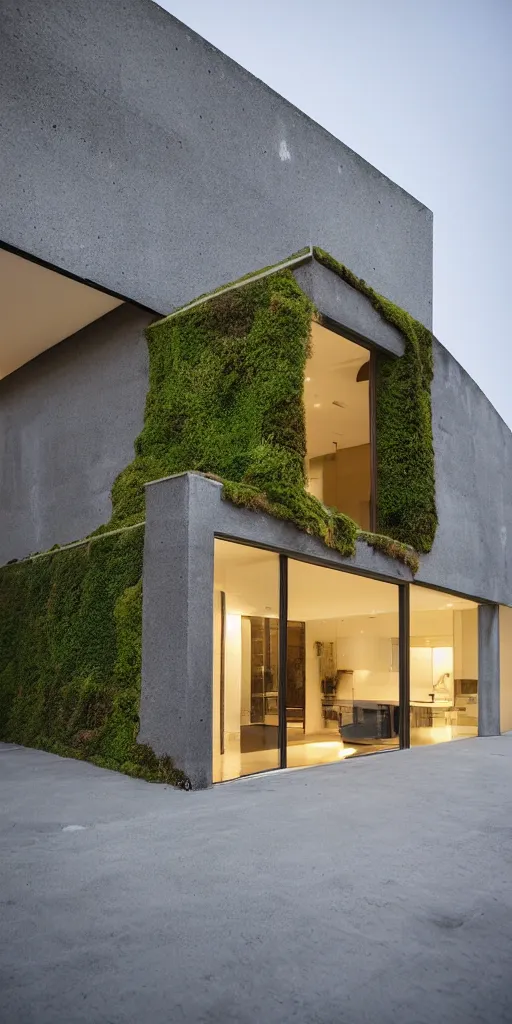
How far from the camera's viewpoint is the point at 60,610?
39.4ft

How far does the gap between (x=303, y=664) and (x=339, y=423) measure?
4775mm

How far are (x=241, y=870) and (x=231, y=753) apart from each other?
164 inches

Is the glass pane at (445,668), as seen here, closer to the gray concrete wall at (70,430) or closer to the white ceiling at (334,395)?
the white ceiling at (334,395)

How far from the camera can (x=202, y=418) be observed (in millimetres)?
11266

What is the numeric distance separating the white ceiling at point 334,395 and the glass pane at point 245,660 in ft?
9.89

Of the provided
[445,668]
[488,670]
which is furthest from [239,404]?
[445,668]

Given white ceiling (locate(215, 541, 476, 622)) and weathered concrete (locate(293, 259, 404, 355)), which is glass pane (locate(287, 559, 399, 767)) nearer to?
white ceiling (locate(215, 541, 476, 622))

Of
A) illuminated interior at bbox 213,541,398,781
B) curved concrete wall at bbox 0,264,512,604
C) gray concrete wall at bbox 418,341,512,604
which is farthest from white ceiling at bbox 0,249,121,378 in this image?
gray concrete wall at bbox 418,341,512,604

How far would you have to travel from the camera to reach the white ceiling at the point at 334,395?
12.9 m

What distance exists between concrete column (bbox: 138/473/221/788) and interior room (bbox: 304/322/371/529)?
3563 mm

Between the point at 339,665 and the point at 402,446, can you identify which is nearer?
the point at 339,665

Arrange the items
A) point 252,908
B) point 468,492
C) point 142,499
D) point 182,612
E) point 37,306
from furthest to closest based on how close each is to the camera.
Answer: point 468,492 → point 37,306 → point 142,499 → point 182,612 → point 252,908

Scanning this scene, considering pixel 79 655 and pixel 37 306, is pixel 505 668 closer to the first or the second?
pixel 79 655

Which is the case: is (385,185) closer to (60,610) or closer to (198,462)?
(198,462)
